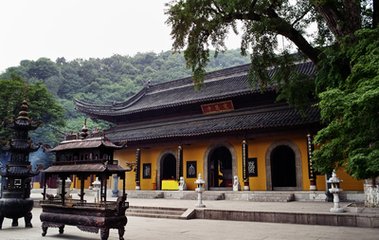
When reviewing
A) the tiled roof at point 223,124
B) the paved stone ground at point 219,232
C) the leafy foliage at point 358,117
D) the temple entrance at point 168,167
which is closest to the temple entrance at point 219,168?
the tiled roof at point 223,124

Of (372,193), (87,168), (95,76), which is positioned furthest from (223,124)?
(95,76)

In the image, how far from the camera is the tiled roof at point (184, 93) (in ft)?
61.9

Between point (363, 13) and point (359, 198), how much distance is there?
7.56 meters

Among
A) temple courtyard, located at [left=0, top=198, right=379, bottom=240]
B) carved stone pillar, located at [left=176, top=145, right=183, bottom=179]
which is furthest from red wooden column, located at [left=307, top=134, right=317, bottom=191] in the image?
carved stone pillar, located at [left=176, top=145, right=183, bottom=179]

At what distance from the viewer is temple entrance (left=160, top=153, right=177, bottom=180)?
20.4 metres

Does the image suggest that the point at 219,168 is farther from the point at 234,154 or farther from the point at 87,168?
the point at 87,168

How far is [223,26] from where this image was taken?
11.0 meters

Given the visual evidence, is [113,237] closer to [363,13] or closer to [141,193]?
[363,13]

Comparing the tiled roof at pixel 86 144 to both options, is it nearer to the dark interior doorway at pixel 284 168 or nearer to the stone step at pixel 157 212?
the stone step at pixel 157 212

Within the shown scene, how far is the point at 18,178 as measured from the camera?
31.9 ft

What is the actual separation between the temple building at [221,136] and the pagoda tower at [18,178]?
335 inches

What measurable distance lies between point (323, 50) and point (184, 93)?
43.9 ft

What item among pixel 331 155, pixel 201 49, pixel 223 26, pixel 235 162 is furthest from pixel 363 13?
pixel 235 162

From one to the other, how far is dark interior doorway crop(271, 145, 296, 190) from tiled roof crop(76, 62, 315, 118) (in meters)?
3.72
